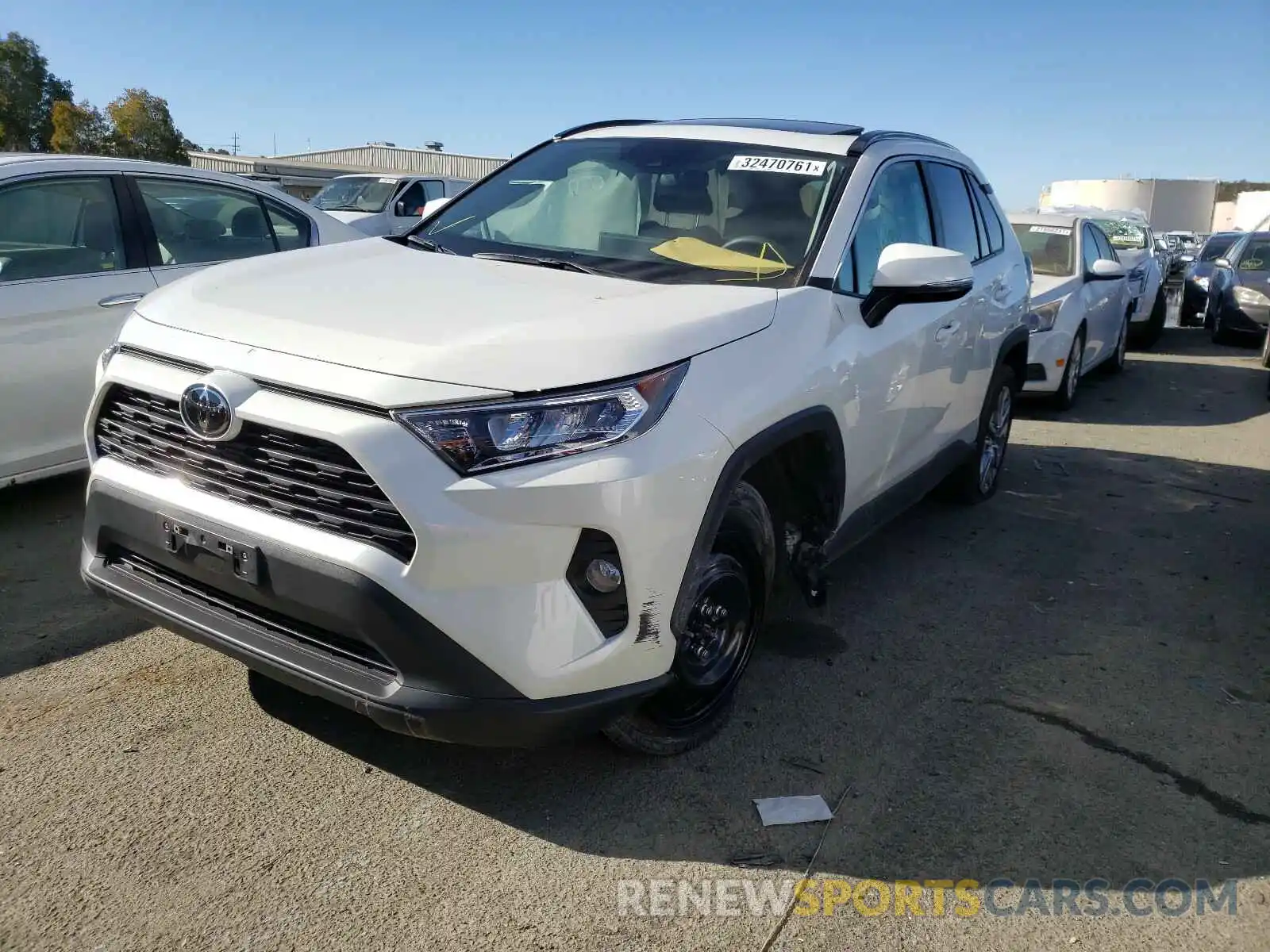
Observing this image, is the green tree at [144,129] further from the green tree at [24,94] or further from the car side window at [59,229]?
the car side window at [59,229]

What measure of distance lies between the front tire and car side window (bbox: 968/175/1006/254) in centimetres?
301

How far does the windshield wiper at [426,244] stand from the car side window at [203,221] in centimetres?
194

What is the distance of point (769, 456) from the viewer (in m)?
3.29

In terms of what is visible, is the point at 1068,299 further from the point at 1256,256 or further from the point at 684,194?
the point at 1256,256

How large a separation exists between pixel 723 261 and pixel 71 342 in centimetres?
313

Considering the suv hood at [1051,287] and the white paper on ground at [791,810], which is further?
the suv hood at [1051,287]

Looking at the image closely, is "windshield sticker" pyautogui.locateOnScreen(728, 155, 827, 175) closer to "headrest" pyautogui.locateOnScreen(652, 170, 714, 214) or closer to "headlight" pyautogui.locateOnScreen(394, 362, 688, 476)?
"headrest" pyautogui.locateOnScreen(652, 170, 714, 214)

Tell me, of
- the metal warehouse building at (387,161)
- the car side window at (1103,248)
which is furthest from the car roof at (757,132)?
the metal warehouse building at (387,161)

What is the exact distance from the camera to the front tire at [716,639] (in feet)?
10.1

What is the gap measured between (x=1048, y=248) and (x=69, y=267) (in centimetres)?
817

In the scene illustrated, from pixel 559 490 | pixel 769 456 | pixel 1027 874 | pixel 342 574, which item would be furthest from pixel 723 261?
pixel 1027 874

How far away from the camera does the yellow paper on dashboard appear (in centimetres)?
348

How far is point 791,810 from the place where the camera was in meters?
3.04

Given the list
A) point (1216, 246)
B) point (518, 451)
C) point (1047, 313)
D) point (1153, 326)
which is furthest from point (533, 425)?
point (1216, 246)
